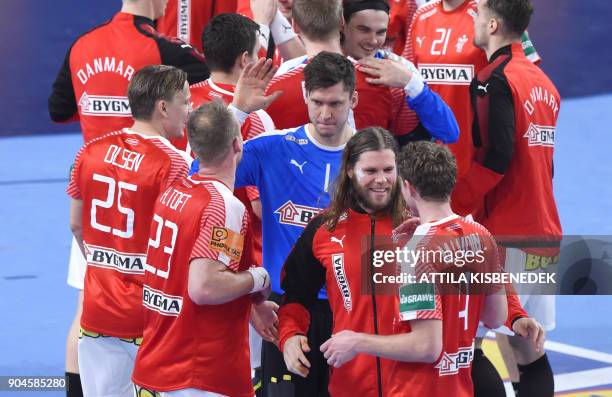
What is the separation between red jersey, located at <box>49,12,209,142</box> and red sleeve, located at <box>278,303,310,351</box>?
7.13 feet

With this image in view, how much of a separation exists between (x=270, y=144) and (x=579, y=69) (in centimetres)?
1004

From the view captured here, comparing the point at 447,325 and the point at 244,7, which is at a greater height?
the point at 244,7

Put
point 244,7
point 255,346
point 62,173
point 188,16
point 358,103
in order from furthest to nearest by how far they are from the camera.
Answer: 1. point 62,173
2. point 188,16
3. point 244,7
4. point 255,346
5. point 358,103

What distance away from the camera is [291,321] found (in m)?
5.31

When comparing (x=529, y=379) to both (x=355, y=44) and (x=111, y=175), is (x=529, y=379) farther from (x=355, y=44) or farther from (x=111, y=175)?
(x=111, y=175)

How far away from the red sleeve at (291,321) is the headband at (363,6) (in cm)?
235

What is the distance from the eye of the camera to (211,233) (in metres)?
5.21

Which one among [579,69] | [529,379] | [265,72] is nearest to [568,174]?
[579,69]

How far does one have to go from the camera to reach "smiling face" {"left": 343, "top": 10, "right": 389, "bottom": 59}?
23.2 ft

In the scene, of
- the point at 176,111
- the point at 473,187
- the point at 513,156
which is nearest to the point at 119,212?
the point at 176,111

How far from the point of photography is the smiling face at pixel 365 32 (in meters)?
7.06

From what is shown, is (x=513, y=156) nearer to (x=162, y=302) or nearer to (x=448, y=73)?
(x=448, y=73)

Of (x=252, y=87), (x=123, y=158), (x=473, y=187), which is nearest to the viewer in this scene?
(x=123, y=158)

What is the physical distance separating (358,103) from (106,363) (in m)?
1.99
